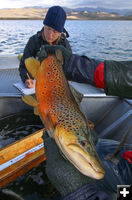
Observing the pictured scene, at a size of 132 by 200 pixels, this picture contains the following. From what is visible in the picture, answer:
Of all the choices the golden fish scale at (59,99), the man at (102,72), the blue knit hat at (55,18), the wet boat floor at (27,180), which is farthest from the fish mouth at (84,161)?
the blue knit hat at (55,18)

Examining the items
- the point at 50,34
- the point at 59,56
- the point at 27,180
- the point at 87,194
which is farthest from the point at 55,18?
the point at 87,194

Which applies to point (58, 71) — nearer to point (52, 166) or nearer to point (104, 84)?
point (104, 84)

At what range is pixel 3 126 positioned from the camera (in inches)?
152

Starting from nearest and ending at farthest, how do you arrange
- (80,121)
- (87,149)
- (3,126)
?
(87,149)
(80,121)
(3,126)

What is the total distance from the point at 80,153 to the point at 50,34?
345 cm

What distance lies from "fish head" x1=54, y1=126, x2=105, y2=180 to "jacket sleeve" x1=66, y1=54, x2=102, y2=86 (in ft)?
2.40

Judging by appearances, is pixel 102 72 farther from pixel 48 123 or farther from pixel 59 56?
pixel 48 123

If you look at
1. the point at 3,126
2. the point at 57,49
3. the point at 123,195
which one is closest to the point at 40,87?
the point at 57,49

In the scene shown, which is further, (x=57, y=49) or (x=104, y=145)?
(x=104, y=145)

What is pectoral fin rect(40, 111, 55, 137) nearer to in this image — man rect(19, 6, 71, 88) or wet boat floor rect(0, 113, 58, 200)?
wet boat floor rect(0, 113, 58, 200)

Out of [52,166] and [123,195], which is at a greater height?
[52,166]

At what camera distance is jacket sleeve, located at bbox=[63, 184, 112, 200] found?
1493 millimetres

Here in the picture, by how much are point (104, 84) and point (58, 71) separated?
0.53 metres

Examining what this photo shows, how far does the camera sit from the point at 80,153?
4.30ft
